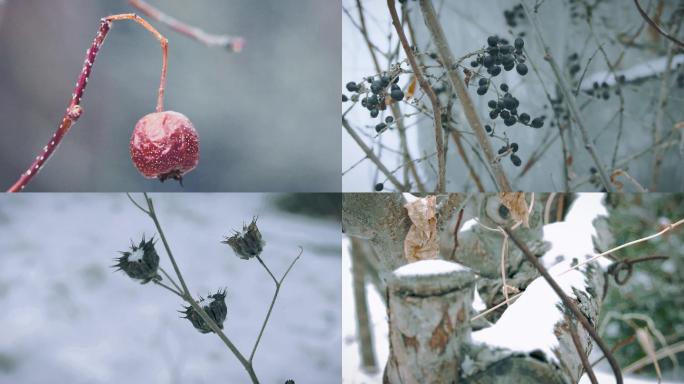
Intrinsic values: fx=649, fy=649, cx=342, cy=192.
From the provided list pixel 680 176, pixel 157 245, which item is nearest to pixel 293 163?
pixel 157 245

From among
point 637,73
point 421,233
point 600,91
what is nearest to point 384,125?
point 421,233

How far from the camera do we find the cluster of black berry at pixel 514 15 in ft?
4.83

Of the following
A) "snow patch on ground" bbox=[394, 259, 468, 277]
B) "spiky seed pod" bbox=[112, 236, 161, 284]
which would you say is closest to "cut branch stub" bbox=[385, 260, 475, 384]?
"snow patch on ground" bbox=[394, 259, 468, 277]

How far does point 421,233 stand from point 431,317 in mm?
467

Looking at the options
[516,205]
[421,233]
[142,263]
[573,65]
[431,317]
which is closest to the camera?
[431,317]

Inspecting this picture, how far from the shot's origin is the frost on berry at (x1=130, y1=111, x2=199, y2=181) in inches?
49.8

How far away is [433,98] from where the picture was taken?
52.8 inches

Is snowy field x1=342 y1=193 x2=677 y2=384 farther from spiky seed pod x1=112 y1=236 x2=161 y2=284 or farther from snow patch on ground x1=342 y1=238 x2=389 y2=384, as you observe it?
spiky seed pod x1=112 y1=236 x2=161 y2=284

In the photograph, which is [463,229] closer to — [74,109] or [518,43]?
[518,43]

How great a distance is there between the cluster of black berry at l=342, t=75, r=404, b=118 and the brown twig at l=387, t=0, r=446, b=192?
0.22 ft

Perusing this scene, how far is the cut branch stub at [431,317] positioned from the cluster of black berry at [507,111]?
63cm

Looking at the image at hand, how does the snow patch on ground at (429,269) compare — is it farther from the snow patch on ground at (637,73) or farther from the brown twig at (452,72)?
the snow patch on ground at (637,73)

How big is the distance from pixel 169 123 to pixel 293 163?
0.29 metres

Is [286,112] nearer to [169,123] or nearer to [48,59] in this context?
[169,123]
